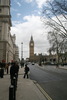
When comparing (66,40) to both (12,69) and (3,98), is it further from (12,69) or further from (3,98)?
(3,98)

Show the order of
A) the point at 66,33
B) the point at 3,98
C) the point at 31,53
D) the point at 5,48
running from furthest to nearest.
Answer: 1. the point at 31,53
2. the point at 5,48
3. the point at 66,33
4. the point at 3,98

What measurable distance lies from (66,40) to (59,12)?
21.6 feet

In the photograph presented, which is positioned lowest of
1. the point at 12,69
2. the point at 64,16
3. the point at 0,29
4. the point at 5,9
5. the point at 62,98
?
the point at 62,98

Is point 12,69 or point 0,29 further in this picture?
point 0,29

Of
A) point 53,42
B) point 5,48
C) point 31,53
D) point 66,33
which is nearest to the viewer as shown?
point 66,33

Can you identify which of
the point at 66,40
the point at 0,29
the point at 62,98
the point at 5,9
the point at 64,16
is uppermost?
the point at 5,9

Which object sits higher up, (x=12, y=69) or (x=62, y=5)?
(x=62, y=5)

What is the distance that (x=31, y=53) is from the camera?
196750 millimetres

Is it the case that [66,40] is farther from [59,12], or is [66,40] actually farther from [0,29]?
[0,29]

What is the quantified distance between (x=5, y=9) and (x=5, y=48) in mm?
14568

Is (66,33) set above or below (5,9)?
below

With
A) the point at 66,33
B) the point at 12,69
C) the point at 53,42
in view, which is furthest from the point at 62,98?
the point at 53,42

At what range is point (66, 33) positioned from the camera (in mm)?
38844

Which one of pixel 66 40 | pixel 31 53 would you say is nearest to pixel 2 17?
pixel 66 40
